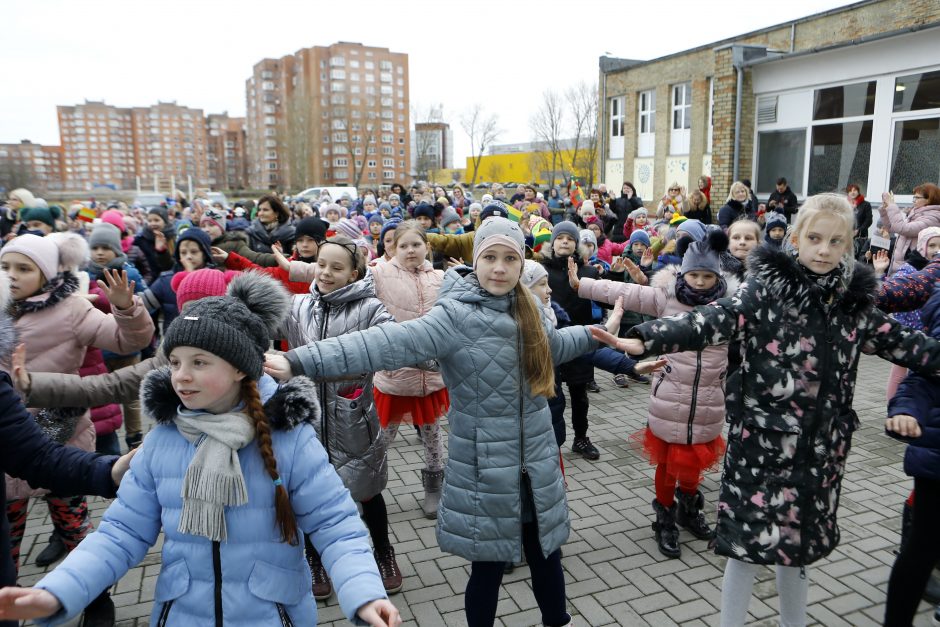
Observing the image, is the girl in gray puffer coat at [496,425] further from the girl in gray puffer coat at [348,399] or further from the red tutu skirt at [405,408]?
the red tutu skirt at [405,408]

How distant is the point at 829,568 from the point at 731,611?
138 centimetres

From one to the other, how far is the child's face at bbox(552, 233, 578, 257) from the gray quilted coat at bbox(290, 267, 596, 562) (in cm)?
283

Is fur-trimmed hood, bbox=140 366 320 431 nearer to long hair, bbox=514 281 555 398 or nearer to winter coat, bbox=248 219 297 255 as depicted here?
long hair, bbox=514 281 555 398

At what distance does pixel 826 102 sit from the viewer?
14609 mm

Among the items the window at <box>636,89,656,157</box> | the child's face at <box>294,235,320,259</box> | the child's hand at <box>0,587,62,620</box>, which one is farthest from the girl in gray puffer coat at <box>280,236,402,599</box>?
the window at <box>636,89,656,157</box>

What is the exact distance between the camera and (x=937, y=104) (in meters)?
12.5

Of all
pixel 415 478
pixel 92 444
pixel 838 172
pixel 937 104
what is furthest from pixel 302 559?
pixel 838 172

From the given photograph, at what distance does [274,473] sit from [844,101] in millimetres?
15943

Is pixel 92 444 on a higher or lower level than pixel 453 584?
higher

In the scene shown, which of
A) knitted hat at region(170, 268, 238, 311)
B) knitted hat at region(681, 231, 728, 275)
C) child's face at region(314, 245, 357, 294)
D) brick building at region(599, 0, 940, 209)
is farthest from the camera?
brick building at region(599, 0, 940, 209)

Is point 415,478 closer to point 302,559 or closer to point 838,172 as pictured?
point 302,559

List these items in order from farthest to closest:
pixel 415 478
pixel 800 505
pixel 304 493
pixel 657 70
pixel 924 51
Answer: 1. pixel 657 70
2. pixel 924 51
3. pixel 415 478
4. pixel 800 505
5. pixel 304 493

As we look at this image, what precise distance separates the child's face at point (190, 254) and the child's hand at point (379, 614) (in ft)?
12.7

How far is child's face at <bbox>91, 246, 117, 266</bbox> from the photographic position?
20.6 ft
